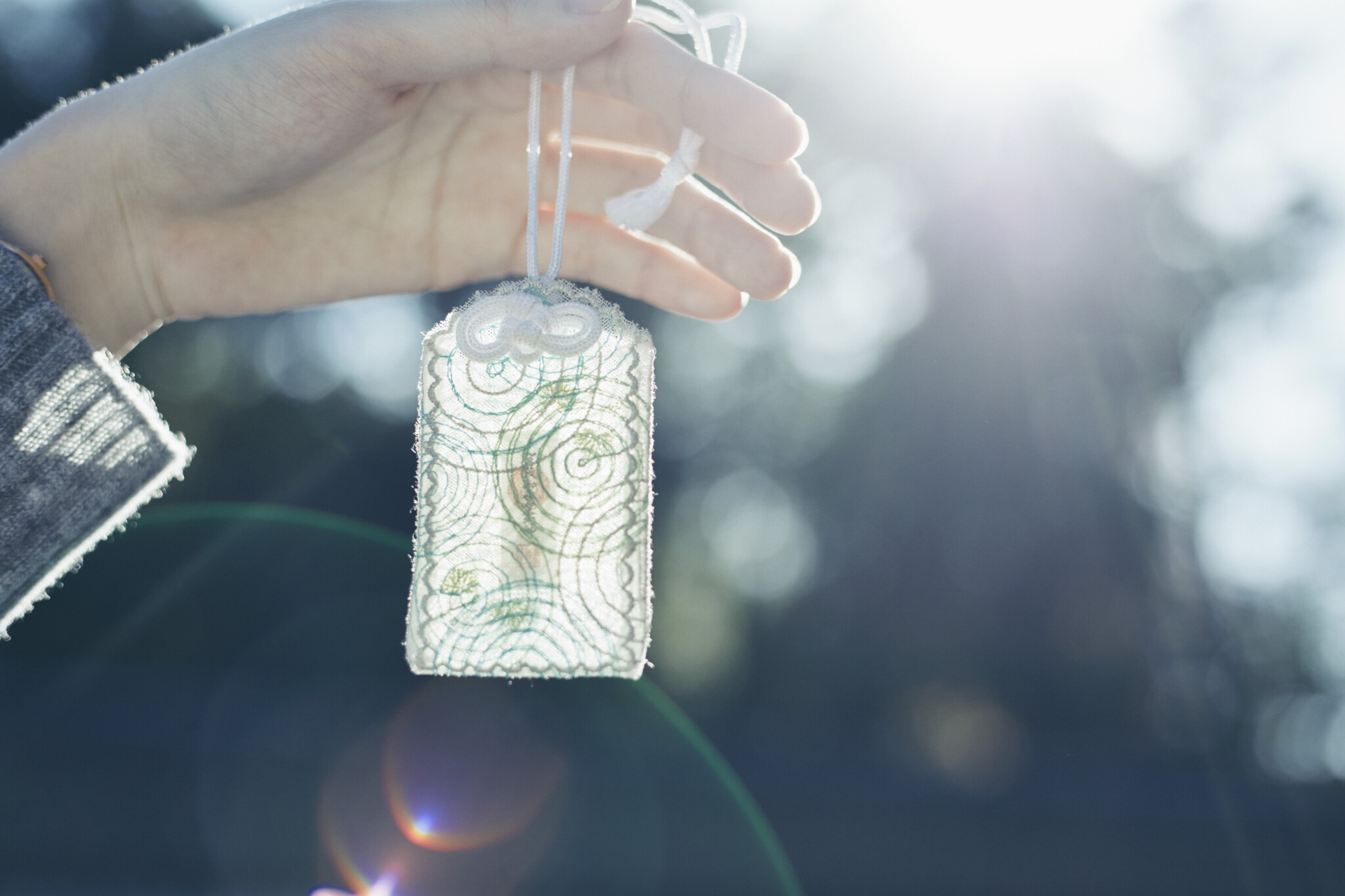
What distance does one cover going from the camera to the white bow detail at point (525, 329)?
1.50 metres

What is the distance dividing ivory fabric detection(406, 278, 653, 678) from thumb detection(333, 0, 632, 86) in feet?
1.29

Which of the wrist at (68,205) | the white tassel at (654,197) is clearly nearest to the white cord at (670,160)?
the white tassel at (654,197)

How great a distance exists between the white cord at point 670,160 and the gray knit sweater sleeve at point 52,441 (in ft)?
3.01

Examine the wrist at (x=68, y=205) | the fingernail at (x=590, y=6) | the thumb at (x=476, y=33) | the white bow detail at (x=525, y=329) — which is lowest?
the white bow detail at (x=525, y=329)

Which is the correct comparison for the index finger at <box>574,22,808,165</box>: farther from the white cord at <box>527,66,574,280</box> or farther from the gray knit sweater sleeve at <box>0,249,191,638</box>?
the gray knit sweater sleeve at <box>0,249,191,638</box>

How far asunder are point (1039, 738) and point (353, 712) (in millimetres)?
9010

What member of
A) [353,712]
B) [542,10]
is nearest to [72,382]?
[542,10]

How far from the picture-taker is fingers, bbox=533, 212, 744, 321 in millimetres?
1894

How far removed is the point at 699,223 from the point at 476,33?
529mm

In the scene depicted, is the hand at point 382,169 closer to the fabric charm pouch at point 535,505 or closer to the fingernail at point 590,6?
the fingernail at point 590,6

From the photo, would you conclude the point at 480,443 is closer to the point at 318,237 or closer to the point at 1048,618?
the point at 318,237

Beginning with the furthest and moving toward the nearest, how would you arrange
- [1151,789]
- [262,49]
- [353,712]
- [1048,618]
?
1. [1048,618]
2. [353,712]
3. [1151,789]
4. [262,49]

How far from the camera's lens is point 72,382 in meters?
1.53

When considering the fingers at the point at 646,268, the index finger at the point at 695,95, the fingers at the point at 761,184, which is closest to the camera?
the index finger at the point at 695,95
